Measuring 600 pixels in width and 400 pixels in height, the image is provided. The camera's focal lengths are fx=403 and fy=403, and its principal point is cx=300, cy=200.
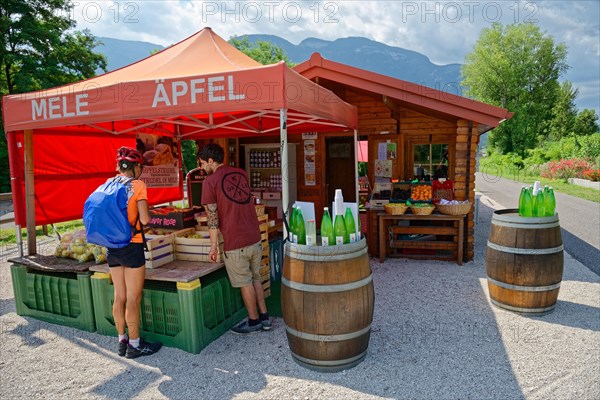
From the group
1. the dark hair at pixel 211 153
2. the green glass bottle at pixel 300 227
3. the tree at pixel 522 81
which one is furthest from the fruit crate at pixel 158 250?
the tree at pixel 522 81

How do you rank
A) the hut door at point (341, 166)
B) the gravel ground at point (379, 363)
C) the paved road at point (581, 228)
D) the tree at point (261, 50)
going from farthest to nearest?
the tree at point (261, 50), the hut door at point (341, 166), the paved road at point (581, 228), the gravel ground at point (379, 363)

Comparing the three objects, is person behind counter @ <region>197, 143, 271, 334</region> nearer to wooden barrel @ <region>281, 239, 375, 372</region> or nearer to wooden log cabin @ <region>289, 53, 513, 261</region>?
wooden barrel @ <region>281, 239, 375, 372</region>

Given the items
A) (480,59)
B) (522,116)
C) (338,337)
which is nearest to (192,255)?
(338,337)

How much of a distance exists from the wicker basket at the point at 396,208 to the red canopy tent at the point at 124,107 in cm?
167

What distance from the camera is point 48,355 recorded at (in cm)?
386

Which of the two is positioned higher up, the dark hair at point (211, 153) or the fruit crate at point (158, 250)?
the dark hair at point (211, 153)

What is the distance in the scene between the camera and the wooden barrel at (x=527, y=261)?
439 cm

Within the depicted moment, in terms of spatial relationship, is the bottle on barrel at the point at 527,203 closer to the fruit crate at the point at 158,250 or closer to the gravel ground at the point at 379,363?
the gravel ground at the point at 379,363

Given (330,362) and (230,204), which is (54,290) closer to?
(230,204)

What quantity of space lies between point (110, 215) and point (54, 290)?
6.19ft

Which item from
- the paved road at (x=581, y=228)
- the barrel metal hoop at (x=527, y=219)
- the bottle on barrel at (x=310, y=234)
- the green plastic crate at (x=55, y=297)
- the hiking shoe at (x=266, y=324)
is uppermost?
the bottle on barrel at (x=310, y=234)

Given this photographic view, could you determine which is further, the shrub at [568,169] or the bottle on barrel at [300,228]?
the shrub at [568,169]

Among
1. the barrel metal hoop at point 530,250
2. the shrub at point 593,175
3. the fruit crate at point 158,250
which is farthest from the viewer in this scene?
the shrub at point 593,175

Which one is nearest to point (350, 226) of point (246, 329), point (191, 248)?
point (246, 329)
